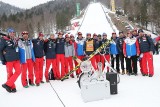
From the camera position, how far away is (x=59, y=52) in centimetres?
947

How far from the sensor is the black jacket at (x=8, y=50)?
7.95 metres

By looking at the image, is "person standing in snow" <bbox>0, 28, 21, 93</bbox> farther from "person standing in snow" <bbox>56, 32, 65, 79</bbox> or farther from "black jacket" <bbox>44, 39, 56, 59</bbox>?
"person standing in snow" <bbox>56, 32, 65, 79</bbox>

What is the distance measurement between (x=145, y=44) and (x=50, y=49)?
3212 mm

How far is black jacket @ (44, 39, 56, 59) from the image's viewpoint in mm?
9281

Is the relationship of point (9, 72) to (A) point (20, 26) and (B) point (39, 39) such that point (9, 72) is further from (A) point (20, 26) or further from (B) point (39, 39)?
(A) point (20, 26)

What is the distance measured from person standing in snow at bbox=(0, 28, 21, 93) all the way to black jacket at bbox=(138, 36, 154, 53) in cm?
407

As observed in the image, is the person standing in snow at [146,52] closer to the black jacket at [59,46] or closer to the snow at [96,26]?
the black jacket at [59,46]

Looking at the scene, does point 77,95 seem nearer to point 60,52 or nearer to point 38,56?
point 38,56

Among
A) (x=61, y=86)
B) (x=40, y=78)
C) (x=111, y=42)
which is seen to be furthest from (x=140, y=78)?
(x=40, y=78)

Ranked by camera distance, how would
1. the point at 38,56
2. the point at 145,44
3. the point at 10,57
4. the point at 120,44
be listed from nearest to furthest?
1. the point at 10,57
2. the point at 38,56
3. the point at 145,44
4. the point at 120,44

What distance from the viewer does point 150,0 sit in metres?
73.8

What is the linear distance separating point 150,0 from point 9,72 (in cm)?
7072

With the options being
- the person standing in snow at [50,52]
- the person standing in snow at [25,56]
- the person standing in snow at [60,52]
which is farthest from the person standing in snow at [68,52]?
the person standing in snow at [25,56]

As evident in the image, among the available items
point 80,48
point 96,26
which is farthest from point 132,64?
point 96,26
